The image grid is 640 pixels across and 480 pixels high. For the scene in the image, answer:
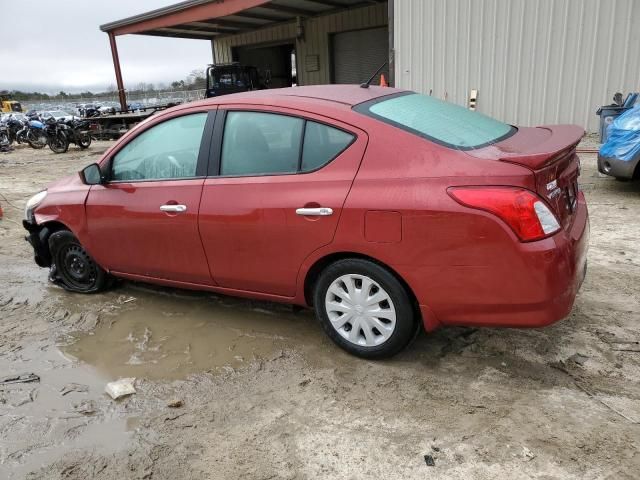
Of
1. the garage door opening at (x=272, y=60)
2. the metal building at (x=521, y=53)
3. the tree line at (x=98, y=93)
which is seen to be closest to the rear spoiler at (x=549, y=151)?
the metal building at (x=521, y=53)

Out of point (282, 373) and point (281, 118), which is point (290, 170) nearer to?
point (281, 118)

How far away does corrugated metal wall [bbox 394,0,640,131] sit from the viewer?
977 cm

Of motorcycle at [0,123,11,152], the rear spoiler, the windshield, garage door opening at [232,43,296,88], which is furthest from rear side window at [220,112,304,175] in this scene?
garage door opening at [232,43,296,88]

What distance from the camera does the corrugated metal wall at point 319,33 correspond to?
1775cm

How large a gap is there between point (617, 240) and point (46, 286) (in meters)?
5.43

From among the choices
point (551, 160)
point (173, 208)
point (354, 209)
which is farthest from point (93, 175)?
point (551, 160)

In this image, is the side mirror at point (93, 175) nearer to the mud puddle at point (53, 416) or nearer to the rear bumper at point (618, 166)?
the mud puddle at point (53, 416)

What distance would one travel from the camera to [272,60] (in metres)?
22.9

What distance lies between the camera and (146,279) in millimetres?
4000

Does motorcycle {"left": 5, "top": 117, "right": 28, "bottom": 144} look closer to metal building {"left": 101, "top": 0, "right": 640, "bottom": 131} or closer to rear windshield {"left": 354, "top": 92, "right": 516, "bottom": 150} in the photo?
metal building {"left": 101, "top": 0, "right": 640, "bottom": 131}

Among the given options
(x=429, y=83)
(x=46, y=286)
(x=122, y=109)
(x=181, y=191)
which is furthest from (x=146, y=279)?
(x=122, y=109)

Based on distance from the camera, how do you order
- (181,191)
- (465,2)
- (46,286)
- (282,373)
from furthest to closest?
(465,2) → (46,286) → (181,191) → (282,373)

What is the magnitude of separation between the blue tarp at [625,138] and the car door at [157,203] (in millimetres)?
5345

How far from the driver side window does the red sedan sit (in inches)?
0.5
